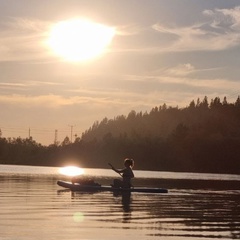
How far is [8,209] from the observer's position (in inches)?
1067

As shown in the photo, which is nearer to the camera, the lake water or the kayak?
the lake water

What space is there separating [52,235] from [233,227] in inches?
272

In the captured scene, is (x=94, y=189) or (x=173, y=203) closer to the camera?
(x=173, y=203)

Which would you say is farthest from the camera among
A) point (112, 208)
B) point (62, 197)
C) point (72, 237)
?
point (62, 197)

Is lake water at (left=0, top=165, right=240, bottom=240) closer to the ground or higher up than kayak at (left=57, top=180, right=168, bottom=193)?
closer to the ground

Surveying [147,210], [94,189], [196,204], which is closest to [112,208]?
[147,210]

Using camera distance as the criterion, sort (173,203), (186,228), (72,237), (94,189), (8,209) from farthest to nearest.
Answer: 1. (94,189)
2. (173,203)
3. (8,209)
4. (186,228)
5. (72,237)

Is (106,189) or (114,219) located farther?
(106,189)

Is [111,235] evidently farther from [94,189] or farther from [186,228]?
[94,189]

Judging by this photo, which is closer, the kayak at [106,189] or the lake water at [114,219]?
the lake water at [114,219]

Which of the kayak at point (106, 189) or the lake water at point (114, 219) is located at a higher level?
the kayak at point (106, 189)

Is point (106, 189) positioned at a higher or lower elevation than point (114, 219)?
higher

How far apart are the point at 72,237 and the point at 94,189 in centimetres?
2219

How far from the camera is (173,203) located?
3359 centimetres
